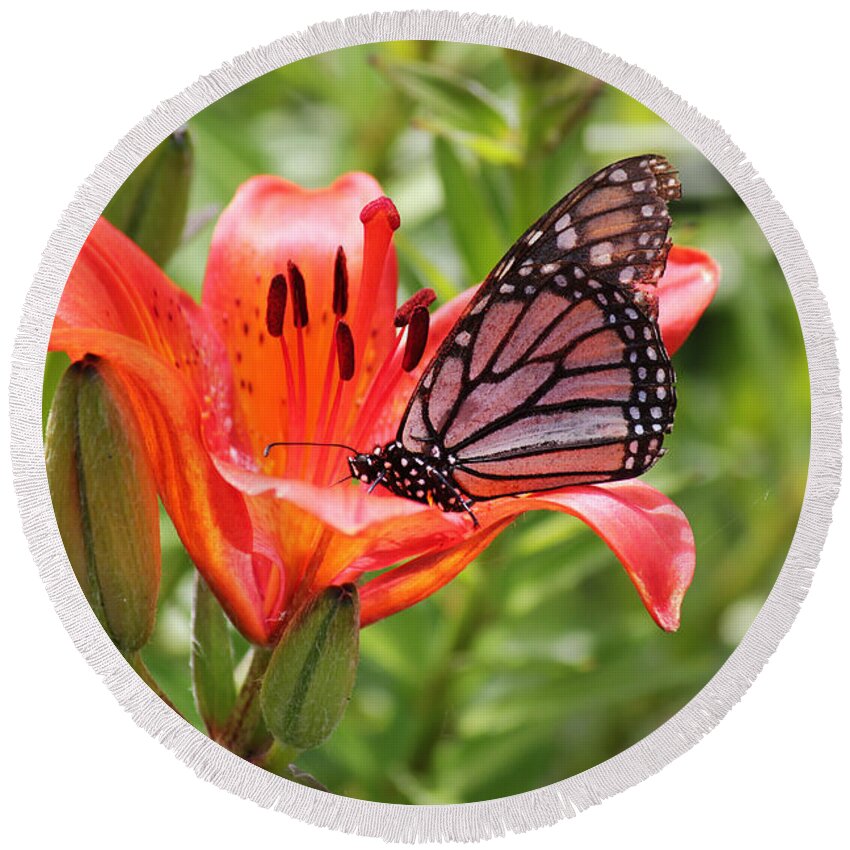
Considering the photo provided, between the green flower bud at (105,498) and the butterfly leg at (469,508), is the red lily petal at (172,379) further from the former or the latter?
the butterfly leg at (469,508)

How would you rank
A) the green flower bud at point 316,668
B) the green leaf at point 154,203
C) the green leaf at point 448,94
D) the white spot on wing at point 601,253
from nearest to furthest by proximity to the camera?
1. the green flower bud at point 316,668
2. the white spot on wing at point 601,253
3. the green leaf at point 154,203
4. the green leaf at point 448,94

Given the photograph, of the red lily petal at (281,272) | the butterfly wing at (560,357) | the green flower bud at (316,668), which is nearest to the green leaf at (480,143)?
the red lily petal at (281,272)

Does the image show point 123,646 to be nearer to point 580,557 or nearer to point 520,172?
point 580,557

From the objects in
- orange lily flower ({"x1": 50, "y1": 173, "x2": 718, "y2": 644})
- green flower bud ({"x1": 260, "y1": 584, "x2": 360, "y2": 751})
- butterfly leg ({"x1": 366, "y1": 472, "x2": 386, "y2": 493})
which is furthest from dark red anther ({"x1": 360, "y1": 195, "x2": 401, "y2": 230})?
green flower bud ({"x1": 260, "y1": 584, "x2": 360, "y2": 751})

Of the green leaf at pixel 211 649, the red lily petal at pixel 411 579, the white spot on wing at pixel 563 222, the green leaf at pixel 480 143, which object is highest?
the green leaf at pixel 480 143

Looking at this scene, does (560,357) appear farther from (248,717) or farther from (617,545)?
(248,717)

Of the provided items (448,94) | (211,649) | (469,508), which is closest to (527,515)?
(469,508)
